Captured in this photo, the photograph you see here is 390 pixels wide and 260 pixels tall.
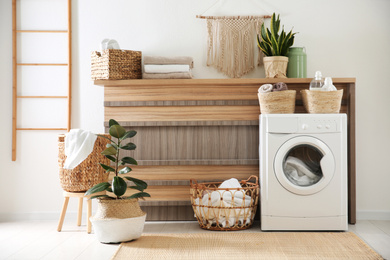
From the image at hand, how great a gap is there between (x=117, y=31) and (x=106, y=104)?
63 cm

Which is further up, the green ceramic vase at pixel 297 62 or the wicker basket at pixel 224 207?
the green ceramic vase at pixel 297 62

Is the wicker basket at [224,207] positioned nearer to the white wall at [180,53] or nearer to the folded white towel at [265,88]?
the folded white towel at [265,88]

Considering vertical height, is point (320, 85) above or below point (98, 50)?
below

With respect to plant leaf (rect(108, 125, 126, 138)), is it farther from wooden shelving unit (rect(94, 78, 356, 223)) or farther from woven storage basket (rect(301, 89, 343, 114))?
woven storage basket (rect(301, 89, 343, 114))

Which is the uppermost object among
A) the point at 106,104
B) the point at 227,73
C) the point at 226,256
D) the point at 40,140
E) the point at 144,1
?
the point at 144,1

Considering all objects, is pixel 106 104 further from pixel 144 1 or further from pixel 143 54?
pixel 144 1

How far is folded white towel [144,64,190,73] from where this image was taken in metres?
3.49

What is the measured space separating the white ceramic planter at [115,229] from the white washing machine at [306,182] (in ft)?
2.97

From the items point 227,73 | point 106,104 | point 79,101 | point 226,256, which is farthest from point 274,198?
point 79,101

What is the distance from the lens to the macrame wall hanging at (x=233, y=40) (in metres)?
3.75

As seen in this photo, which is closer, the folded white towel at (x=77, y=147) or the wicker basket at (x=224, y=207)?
the folded white towel at (x=77, y=147)

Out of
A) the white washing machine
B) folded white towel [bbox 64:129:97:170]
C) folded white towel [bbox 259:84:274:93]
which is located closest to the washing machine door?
the white washing machine

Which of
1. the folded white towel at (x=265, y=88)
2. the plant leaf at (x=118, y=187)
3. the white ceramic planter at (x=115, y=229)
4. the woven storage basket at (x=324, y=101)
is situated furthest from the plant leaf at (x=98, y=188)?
the woven storage basket at (x=324, y=101)

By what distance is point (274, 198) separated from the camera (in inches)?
126
